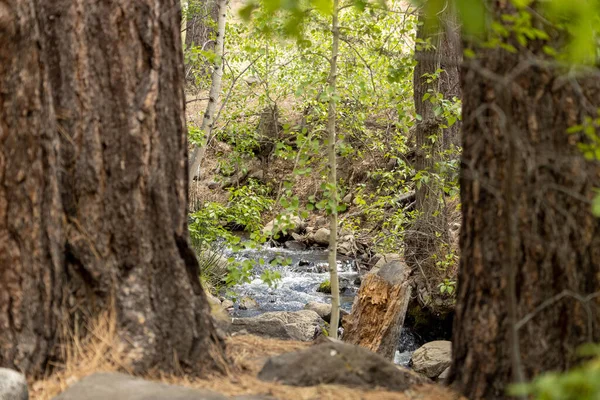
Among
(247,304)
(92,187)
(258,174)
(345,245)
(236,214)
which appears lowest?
(247,304)

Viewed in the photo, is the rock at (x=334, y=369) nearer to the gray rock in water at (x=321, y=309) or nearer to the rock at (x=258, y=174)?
the gray rock in water at (x=321, y=309)

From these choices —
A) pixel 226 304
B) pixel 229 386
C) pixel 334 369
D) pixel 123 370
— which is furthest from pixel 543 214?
pixel 226 304

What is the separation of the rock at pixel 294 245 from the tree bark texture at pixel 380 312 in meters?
6.74

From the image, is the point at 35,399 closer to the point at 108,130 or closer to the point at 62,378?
the point at 62,378

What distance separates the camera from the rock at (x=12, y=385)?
9.32 feet

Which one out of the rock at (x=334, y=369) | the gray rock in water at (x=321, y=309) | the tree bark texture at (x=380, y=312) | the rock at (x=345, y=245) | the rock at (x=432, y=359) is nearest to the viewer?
the rock at (x=334, y=369)

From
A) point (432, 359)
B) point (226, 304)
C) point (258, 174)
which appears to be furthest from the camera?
point (258, 174)

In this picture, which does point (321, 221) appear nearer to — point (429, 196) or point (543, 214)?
point (429, 196)

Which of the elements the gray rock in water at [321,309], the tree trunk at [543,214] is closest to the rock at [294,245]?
the gray rock in water at [321,309]

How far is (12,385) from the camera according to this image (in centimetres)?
287

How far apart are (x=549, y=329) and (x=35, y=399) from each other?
2.33 metres

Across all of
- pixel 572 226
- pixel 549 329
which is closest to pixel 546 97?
pixel 572 226

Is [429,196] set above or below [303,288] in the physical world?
above

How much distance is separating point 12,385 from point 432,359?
5.69 m
